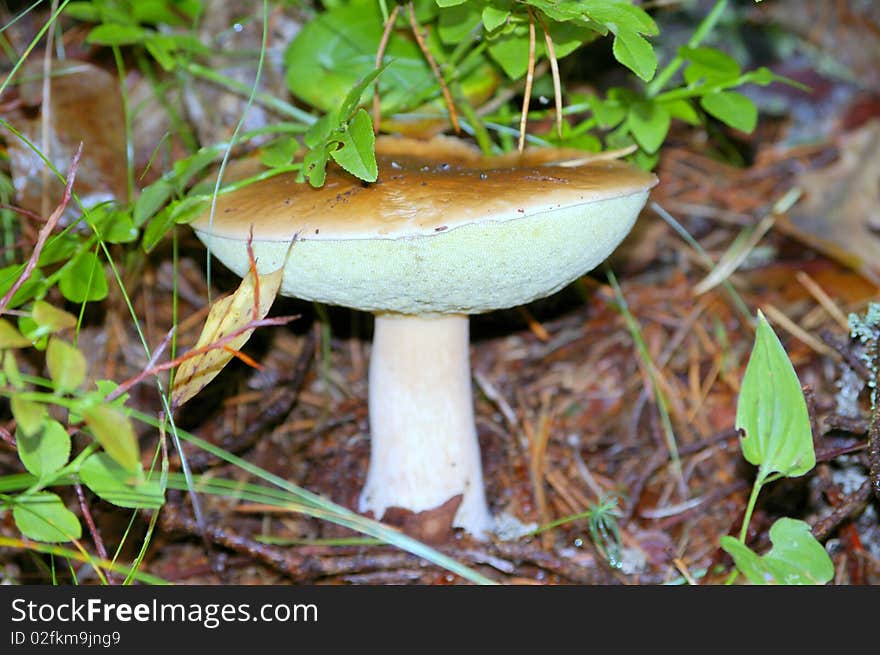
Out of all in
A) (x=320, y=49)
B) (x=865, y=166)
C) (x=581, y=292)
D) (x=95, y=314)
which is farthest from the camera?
(x=865, y=166)

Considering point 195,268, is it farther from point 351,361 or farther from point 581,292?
point 581,292

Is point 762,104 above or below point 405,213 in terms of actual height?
below

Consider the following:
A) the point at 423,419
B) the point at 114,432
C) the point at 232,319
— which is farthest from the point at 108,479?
the point at 423,419

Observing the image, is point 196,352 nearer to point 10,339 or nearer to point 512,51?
point 10,339

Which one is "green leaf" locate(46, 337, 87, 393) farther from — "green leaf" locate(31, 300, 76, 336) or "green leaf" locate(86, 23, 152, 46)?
"green leaf" locate(86, 23, 152, 46)

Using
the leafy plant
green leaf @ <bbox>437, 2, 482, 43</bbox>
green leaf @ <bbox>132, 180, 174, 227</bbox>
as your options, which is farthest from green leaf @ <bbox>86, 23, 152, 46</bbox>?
the leafy plant
